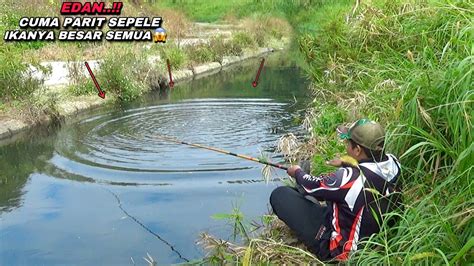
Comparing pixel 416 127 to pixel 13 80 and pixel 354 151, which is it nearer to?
pixel 354 151

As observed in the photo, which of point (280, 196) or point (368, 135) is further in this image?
point (280, 196)

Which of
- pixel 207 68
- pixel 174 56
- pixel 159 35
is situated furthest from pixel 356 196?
pixel 159 35

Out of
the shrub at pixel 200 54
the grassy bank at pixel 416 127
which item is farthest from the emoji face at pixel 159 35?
the grassy bank at pixel 416 127

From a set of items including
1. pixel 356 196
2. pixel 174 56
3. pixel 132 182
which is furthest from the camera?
pixel 174 56

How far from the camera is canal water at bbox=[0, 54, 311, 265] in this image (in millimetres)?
5438

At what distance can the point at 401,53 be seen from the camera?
678 cm

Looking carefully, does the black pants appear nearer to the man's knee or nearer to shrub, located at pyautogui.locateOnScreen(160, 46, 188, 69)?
the man's knee

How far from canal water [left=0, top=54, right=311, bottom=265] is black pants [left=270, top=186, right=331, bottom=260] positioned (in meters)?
1.08

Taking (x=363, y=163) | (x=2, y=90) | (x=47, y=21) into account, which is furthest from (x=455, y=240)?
(x=47, y=21)

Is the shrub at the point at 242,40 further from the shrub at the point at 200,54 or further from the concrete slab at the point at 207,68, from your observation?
the concrete slab at the point at 207,68

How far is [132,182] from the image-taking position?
715cm

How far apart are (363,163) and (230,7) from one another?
34082 millimetres

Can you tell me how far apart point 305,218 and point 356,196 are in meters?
0.82

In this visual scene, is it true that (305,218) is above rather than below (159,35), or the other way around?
below
